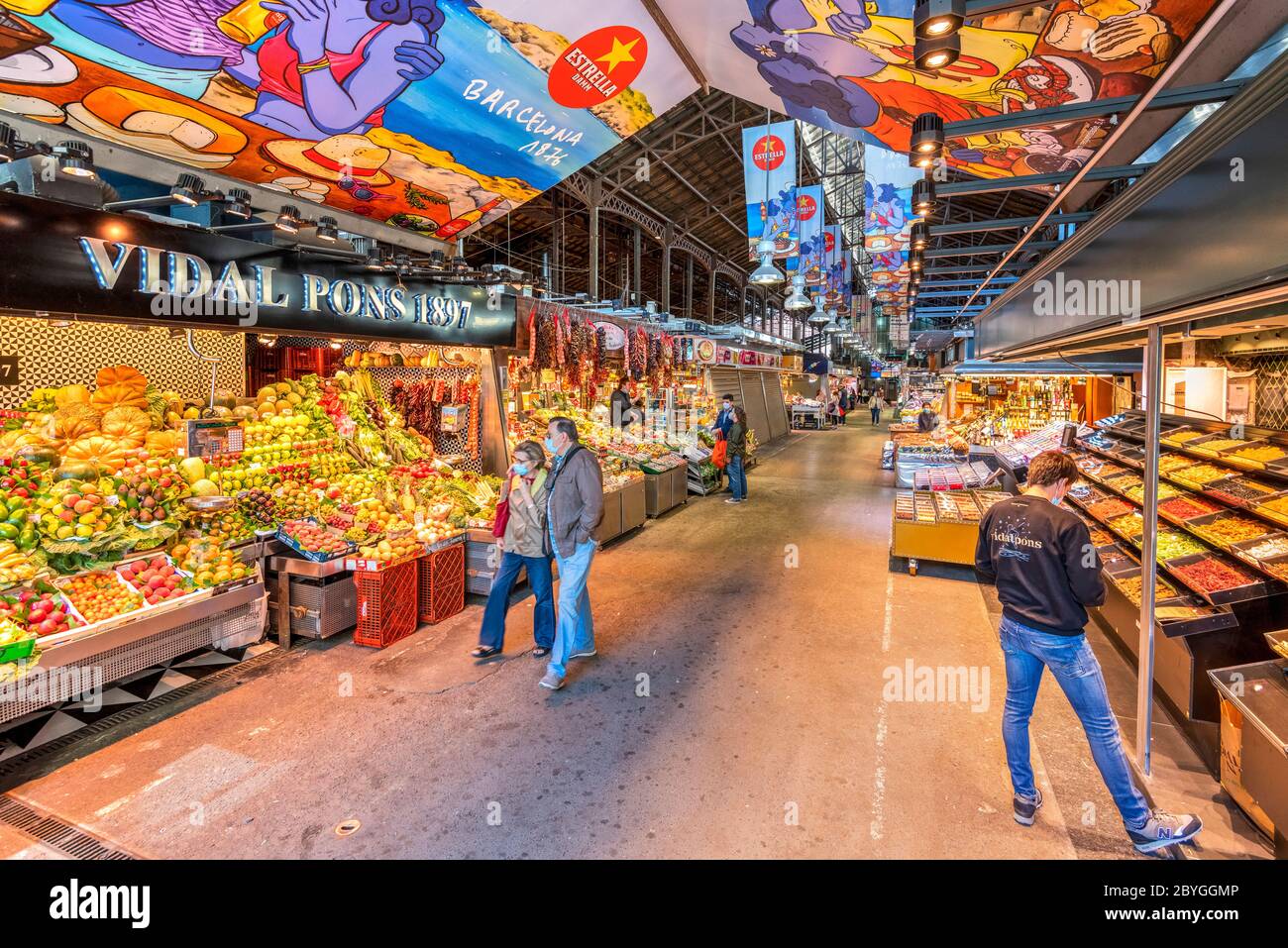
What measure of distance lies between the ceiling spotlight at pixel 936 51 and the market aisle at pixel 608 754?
3379 millimetres

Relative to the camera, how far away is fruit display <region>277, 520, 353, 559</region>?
5047mm

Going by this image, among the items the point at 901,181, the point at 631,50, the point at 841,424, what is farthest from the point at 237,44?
the point at 841,424

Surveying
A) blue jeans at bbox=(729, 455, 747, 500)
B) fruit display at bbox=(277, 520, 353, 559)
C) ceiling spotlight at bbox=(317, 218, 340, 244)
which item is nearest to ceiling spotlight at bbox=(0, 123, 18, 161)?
ceiling spotlight at bbox=(317, 218, 340, 244)

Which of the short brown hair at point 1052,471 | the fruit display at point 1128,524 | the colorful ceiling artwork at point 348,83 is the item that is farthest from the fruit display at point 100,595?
the fruit display at point 1128,524

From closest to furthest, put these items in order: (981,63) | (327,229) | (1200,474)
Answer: (981,63) < (1200,474) < (327,229)

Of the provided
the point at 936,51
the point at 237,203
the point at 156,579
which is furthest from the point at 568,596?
the point at 237,203

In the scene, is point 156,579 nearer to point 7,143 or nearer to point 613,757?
point 7,143

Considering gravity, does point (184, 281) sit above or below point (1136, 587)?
above

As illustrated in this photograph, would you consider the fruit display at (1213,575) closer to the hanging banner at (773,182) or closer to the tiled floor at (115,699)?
the tiled floor at (115,699)

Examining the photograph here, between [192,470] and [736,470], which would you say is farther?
[736,470]

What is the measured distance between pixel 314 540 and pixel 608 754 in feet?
10.7

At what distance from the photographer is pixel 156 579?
429 cm

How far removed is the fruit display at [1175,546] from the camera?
173 inches

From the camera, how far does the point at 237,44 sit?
3908 mm
